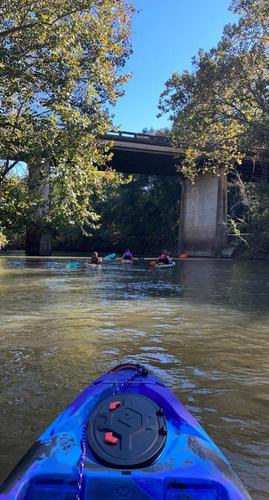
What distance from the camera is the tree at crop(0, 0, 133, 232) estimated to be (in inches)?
426

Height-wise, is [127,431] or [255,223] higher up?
[255,223]

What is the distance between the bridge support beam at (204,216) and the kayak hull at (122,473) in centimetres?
4367

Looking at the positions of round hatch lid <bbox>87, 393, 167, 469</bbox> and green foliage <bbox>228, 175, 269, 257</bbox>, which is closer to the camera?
round hatch lid <bbox>87, 393, 167, 469</bbox>

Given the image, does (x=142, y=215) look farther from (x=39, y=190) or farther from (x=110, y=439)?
(x=110, y=439)

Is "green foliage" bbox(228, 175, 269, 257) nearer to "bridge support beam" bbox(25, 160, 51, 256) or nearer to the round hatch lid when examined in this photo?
"bridge support beam" bbox(25, 160, 51, 256)

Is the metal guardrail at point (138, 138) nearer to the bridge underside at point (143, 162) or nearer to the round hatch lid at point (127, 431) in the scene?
the bridge underside at point (143, 162)

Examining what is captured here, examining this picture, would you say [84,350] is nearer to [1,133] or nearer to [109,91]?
[1,133]

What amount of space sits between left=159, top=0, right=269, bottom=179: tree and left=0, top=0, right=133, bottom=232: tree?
11789mm

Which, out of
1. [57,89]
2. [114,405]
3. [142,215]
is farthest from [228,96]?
[142,215]

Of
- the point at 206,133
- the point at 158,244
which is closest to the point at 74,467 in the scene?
the point at 206,133

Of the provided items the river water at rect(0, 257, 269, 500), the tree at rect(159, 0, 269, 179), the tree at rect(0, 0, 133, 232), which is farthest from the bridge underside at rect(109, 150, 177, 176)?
the river water at rect(0, 257, 269, 500)

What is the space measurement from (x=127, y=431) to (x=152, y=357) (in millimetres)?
4102

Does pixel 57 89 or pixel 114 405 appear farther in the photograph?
pixel 57 89

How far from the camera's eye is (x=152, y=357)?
6484 mm
